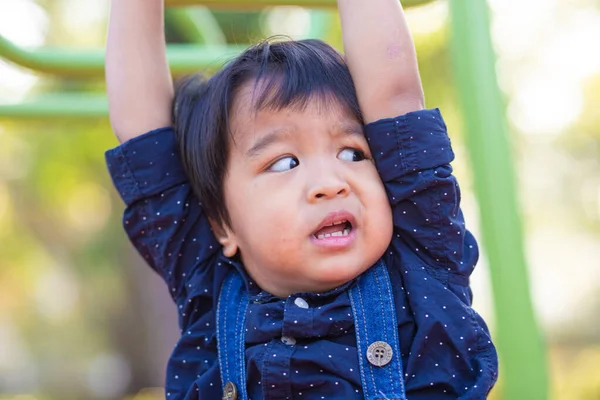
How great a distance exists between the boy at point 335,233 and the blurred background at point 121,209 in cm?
435

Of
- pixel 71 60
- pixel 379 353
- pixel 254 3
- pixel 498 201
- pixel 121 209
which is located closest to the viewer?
pixel 379 353

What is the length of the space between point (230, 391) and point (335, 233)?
0.85 feet

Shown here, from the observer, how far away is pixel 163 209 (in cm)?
128

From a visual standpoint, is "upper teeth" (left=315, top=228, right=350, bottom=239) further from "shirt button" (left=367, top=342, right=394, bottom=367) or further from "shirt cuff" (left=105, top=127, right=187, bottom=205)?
"shirt cuff" (left=105, top=127, right=187, bottom=205)

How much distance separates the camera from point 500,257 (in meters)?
1.22

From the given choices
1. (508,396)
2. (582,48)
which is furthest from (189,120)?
(582,48)

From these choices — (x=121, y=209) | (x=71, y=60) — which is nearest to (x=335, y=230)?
(x=71, y=60)

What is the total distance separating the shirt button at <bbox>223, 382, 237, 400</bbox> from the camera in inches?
44.3

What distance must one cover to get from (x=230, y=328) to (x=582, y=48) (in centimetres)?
733

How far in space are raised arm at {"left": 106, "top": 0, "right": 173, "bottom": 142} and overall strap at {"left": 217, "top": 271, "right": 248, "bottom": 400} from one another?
0.98 feet

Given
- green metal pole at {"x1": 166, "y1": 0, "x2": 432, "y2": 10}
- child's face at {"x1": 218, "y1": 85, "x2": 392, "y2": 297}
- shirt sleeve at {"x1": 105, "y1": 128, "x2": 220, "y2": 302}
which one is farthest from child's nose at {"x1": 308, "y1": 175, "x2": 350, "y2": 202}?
green metal pole at {"x1": 166, "y1": 0, "x2": 432, "y2": 10}

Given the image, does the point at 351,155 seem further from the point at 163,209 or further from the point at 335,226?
the point at 163,209

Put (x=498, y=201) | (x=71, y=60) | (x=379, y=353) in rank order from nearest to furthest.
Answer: (x=379, y=353) → (x=498, y=201) → (x=71, y=60)

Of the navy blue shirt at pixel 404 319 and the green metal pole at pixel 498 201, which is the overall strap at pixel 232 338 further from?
the green metal pole at pixel 498 201
